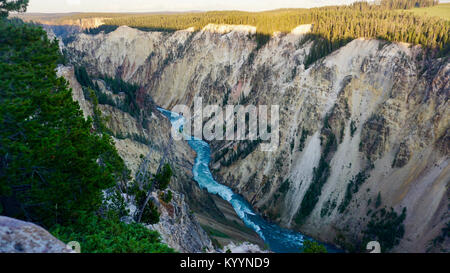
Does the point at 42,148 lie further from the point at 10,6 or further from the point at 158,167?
the point at 158,167

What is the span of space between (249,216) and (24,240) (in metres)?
42.5

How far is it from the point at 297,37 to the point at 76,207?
67858mm

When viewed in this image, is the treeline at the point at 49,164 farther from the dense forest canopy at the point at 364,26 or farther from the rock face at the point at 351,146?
the dense forest canopy at the point at 364,26

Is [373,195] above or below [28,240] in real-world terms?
below

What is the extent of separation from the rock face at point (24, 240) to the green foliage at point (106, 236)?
2.09 metres

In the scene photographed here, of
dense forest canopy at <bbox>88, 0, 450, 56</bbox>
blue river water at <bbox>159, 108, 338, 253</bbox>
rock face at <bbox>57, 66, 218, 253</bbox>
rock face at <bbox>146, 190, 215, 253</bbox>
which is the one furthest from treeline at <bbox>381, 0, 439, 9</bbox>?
rock face at <bbox>146, 190, 215, 253</bbox>

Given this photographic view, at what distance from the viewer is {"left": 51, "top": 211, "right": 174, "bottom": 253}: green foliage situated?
11703 millimetres

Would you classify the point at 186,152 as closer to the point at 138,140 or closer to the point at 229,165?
the point at 229,165

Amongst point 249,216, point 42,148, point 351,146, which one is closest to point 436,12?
point 351,146

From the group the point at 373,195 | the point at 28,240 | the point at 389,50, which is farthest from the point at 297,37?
the point at 28,240

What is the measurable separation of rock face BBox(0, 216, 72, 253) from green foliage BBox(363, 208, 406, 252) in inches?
1513

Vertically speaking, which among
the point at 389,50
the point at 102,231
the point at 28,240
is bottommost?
the point at 102,231

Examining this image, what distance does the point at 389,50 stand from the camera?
51.3m

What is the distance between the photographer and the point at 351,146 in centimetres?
4903
